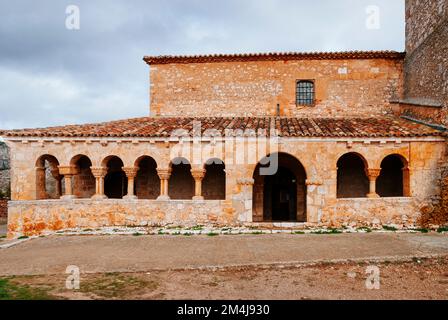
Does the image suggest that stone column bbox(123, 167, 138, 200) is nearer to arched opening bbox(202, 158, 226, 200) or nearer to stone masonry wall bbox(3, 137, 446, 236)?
stone masonry wall bbox(3, 137, 446, 236)

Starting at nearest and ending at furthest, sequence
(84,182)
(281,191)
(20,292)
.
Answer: (20,292)
(84,182)
(281,191)

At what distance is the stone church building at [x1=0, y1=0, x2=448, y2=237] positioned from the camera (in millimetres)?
11883

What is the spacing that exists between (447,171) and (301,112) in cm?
648

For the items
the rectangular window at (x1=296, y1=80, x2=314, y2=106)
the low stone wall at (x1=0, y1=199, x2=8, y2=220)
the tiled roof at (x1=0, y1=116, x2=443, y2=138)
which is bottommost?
the low stone wall at (x1=0, y1=199, x2=8, y2=220)

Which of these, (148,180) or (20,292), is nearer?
(20,292)

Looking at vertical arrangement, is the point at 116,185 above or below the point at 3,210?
above

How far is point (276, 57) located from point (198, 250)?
10558 mm

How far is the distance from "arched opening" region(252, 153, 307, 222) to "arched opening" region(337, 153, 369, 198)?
1563mm

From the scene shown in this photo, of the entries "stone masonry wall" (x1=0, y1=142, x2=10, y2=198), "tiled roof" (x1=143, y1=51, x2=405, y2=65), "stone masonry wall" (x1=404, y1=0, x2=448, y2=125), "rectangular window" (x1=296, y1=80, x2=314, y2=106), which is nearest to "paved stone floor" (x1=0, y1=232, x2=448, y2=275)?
"stone masonry wall" (x1=404, y1=0, x2=448, y2=125)

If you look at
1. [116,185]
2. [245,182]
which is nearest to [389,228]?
[245,182]

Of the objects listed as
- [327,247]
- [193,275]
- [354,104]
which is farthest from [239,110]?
[193,275]

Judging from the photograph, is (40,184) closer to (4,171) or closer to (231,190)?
(231,190)

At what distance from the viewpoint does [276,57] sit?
1611cm

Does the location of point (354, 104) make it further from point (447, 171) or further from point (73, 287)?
point (73, 287)
